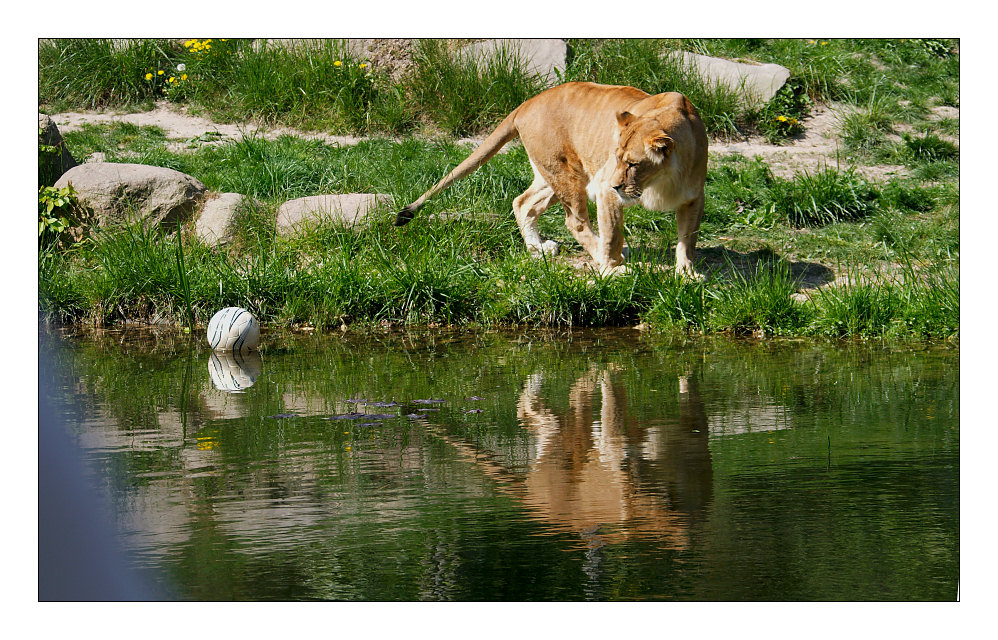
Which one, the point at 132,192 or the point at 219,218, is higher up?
the point at 132,192

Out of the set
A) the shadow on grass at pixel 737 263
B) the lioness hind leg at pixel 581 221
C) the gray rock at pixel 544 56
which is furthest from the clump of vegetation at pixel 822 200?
the gray rock at pixel 544 56

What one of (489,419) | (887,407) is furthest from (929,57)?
(489,419)

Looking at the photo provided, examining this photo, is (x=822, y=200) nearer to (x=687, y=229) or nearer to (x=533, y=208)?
(x=687, y=229)

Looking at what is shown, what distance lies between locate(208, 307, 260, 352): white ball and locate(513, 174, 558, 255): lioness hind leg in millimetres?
2722

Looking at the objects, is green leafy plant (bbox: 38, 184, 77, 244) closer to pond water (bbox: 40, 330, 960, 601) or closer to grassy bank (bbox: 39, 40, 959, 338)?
grassy bank (bbox: 39, 40, 959, 338)

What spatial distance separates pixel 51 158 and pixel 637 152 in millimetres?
5635

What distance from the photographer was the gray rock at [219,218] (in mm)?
9070

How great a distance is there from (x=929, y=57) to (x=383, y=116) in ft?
21.1

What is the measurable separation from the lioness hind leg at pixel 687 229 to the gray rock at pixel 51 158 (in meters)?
5.70

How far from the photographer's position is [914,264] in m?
8.44

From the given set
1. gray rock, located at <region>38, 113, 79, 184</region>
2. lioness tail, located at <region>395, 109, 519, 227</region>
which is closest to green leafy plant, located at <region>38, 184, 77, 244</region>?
gray rock, located at <region>38, 113, 79, 184</region>

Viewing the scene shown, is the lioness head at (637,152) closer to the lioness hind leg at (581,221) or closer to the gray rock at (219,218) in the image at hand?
the lioness hind leg at (581,221)

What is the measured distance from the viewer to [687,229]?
7992 millimetres

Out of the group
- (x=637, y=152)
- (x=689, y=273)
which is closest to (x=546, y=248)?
(x=689, y=273)
